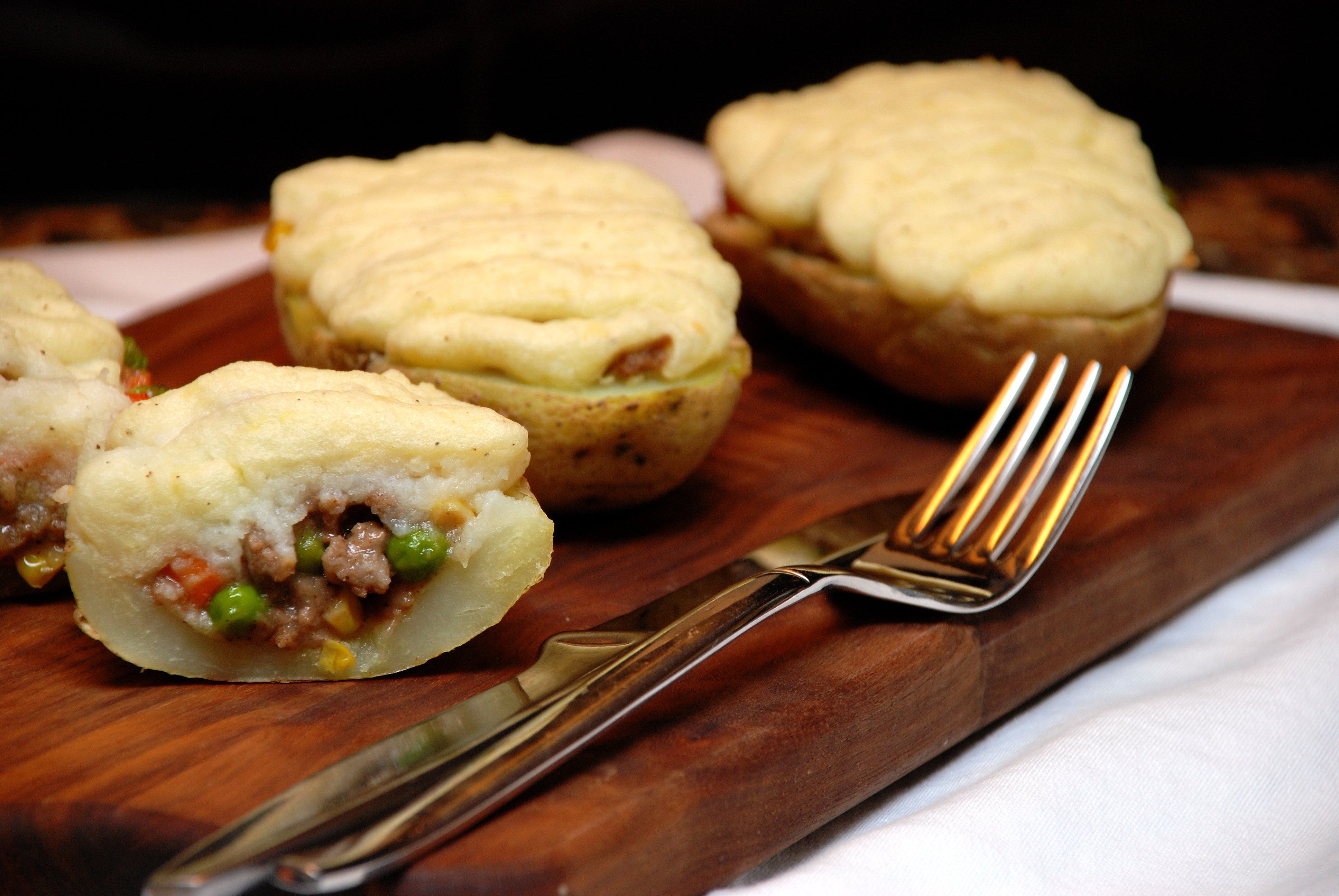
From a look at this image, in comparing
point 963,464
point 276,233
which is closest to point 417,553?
point 963,464

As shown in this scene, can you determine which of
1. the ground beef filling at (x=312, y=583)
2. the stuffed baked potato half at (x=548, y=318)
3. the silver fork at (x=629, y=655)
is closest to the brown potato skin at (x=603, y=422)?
the stuffed baked potato half at (x=548, y=318)

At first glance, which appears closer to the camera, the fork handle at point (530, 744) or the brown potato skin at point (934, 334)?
the fork handle at point (530, 744)

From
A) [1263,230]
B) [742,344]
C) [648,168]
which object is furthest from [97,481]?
[1263,230]

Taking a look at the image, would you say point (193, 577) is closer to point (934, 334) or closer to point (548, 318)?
point (548, 318)

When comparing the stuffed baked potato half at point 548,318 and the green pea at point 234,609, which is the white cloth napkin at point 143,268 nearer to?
the stuffed baked potato half at point 548,318

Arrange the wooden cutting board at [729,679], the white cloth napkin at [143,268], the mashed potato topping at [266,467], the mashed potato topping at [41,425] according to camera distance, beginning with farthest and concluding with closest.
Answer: the white cloth napkin at [143,268], the mashed potato topping at [41,425], the mashed potato topping at [266,467], the wooden cutting board at [729,679]

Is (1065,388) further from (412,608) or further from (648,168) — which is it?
(648,168)
